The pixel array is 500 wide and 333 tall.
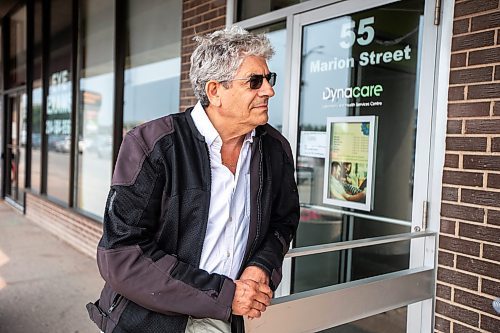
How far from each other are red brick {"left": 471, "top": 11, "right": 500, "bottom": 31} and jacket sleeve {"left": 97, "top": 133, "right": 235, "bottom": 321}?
5.84 ft

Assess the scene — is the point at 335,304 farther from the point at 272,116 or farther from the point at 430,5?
the point at 272,116

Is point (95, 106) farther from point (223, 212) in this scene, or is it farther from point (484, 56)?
point (223, 212)

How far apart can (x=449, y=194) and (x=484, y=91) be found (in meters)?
0.52

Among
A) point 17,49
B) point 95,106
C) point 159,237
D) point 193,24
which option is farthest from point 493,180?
point 17,49

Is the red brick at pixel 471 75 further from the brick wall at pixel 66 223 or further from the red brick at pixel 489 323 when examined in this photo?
the brick wall at pixel 66 223

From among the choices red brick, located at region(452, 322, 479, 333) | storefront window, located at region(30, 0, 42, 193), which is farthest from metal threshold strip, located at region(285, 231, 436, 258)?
storefront window, located at region(30, 0, 42, 193)

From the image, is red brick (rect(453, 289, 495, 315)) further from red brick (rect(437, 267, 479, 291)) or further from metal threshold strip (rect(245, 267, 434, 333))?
metal threshold strip (rect(245, 267, 434, 333))

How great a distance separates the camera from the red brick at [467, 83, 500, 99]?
2287 mm

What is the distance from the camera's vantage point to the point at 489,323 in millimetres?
2342

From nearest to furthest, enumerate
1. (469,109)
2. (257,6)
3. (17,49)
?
1. (469,109)
2. (257,6)
3. (17,49)

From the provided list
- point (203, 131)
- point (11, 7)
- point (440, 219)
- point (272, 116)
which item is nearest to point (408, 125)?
point (440, 219)

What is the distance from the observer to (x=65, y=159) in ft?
→ 24.0

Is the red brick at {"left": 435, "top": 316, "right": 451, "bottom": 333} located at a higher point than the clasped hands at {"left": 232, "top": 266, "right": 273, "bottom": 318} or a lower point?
lower

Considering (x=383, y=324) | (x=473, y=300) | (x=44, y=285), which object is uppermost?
(x=473, y=300)
